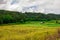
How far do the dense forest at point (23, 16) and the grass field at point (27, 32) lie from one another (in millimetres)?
231

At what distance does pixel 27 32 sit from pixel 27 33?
9 centimetres

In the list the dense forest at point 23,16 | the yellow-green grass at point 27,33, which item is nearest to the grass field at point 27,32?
the yellow-green grass at point 27,33

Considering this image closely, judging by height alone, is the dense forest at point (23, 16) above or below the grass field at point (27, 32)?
above

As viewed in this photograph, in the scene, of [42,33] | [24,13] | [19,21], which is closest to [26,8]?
[24,13]

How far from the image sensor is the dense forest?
16.9 feet

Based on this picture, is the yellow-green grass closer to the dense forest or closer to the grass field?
the grass field

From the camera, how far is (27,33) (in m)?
4.71

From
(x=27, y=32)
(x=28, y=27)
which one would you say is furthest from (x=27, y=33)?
(x=28, y=27)

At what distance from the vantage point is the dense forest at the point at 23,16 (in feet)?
16.9

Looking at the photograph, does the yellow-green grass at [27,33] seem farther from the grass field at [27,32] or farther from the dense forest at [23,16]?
the dense forest at [23,16]

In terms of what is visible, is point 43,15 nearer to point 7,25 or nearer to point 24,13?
point 24,13

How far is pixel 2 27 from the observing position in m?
4.71

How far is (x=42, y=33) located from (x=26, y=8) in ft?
4.35

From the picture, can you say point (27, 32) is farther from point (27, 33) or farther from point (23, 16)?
point (23, 16)
